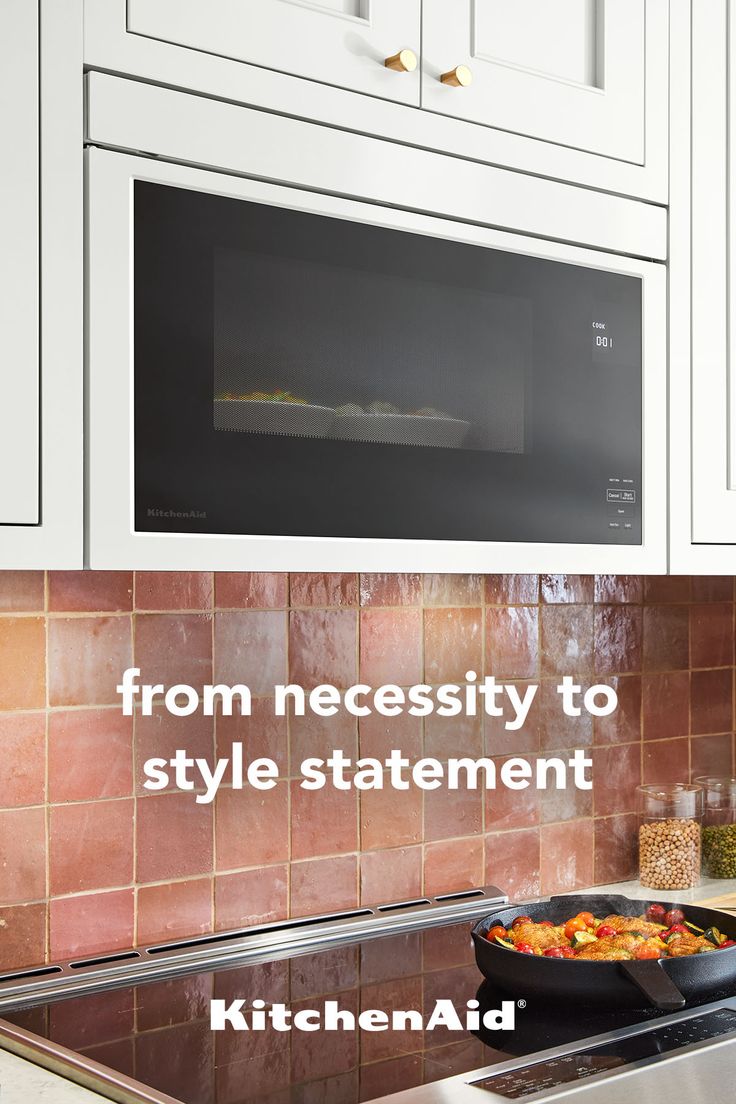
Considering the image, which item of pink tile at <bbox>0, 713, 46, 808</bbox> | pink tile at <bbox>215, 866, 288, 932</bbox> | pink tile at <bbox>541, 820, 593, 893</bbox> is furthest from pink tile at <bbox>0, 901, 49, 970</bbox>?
pink tile at <bbox>541, 820, 593, 893</bbox>

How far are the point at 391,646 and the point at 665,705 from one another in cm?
57

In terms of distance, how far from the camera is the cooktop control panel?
1.12 meters

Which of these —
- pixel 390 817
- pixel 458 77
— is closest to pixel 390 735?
pixel 390 817

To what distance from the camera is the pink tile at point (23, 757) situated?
140 centimetres

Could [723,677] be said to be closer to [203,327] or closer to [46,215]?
[203,327]

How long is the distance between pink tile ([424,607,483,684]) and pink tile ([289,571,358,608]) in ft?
0.44

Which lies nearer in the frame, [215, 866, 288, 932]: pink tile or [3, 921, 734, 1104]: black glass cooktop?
[3, 921, 734, 1104]: black glass cooktop

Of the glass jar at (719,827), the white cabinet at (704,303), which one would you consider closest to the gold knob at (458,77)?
the white cabinet at (704,303)

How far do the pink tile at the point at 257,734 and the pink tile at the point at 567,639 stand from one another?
1.53 feet

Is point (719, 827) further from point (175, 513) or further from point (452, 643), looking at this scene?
point (175, 513)

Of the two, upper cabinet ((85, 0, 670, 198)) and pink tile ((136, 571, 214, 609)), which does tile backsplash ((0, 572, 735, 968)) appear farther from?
upper cabinet ((85, 0, 670, 198))

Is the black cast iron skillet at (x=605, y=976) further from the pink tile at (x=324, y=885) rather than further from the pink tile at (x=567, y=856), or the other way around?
the pink tile at (x=567, y=856)

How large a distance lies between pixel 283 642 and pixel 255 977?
42 centimetres

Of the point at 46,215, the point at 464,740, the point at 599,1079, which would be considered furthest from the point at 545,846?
the point at 46,215
